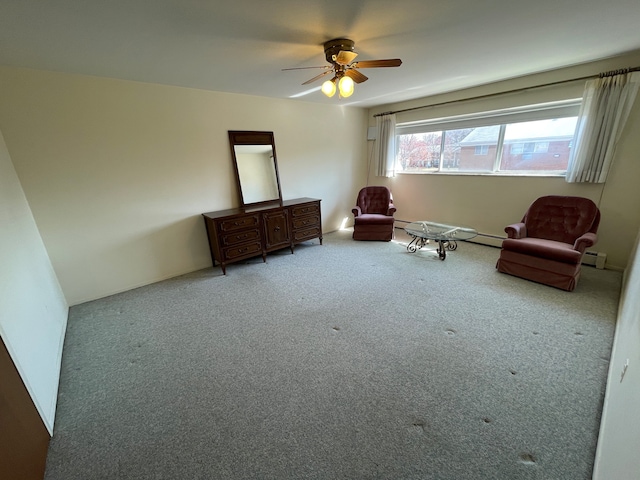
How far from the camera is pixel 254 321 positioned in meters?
2.38

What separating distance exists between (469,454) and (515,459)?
8.2 inches

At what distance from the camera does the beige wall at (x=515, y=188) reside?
9.43 feet

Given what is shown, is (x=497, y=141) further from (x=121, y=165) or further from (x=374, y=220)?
(x=121, y=165)

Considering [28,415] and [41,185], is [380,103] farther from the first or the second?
[28,415]

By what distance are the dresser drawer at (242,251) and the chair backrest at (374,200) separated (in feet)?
6.89

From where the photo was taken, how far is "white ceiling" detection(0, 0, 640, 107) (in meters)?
1.56

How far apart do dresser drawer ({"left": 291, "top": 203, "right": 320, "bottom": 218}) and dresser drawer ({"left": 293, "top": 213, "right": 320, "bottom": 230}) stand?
0.06 metres

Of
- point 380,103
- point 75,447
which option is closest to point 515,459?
point 75,447

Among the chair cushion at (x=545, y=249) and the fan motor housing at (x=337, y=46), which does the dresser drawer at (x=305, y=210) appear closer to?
the fan motor housing at (x=337, y=46)

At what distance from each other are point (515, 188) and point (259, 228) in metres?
3.72

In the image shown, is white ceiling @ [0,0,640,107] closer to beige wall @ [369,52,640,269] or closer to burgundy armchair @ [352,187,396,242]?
beige wall @ [369,52,640,269]

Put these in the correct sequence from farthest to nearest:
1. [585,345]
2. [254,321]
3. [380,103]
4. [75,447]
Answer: [380,103] → [254,321] → [585,345] → [75,447]

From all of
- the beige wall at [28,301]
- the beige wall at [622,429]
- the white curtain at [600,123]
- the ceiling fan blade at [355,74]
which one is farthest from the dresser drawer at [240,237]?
the white curtain at [600,123]

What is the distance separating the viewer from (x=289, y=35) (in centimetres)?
190
